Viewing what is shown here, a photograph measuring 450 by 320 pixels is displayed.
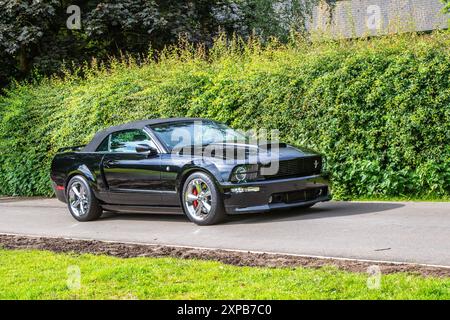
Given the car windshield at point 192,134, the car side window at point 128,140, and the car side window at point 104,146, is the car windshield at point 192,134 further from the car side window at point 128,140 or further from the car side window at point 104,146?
the car side window at point 104,146

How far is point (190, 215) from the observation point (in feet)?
35.6

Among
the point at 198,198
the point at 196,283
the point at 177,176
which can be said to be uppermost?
the point at 177,176

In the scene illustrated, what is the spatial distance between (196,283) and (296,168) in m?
4.61

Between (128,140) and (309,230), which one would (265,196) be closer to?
(309,230)

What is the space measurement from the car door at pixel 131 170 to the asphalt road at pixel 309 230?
43 centimetres

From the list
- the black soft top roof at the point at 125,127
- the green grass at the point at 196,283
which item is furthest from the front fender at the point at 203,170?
the green grass at the point at 196,283

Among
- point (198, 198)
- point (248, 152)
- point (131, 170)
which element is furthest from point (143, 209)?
point (248, 152)

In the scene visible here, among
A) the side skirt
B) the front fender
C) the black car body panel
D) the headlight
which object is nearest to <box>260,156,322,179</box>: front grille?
the black car body panel

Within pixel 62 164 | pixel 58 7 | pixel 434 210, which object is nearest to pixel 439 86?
pixel 434 210

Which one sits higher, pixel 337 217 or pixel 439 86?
pixel 439 86

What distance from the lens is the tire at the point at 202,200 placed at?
1050cm

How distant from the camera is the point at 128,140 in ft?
39.6
